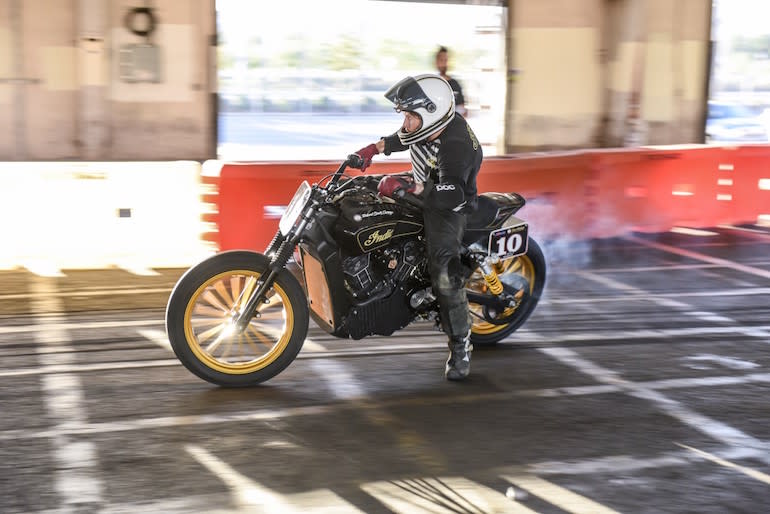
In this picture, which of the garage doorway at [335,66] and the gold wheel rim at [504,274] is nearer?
the gold wheel rim at [504,274]

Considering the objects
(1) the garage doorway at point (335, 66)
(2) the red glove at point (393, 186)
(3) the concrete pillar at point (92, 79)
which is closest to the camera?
(2) the red glove at point (393, 186)

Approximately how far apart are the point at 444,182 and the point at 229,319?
1642 millimetres

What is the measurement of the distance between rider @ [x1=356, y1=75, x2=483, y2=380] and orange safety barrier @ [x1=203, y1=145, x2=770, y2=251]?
3.46 meters

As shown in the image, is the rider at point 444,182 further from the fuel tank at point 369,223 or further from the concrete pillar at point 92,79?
the concrete pillar at point 92,79

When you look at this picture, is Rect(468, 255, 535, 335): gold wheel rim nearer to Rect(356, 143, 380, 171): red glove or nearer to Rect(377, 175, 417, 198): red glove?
Rect(356, 143, 380, 171): red glove

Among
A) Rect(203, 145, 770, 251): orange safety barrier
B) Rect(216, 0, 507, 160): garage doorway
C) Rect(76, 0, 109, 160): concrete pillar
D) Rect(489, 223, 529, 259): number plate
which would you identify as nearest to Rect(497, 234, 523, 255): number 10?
Rect(489, 223, 529, 259): number plate

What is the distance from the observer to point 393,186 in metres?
5.94

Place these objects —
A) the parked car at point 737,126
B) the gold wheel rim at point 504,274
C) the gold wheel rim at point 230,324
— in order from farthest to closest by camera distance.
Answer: the parked car at point 737,126 < the gold wheel rim at point 504,274 < the gold wheel rim at point 230,324

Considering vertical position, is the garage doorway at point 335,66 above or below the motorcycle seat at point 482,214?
above

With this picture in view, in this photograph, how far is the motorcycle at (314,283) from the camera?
6059 millimetres

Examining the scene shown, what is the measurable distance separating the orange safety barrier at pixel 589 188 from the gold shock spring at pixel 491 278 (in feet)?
11.1

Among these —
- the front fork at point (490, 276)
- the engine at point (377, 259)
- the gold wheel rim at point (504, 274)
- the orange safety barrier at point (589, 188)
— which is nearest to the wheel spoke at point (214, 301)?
the engine at point (377, 259)

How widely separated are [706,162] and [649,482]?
7.93 m

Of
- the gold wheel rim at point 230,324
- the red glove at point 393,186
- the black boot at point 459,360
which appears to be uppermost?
the red glove at point 393,186
